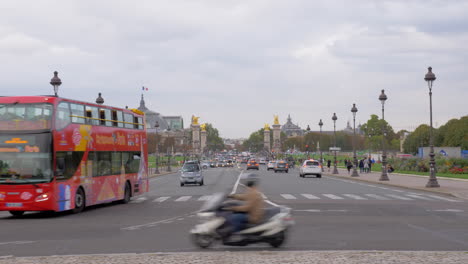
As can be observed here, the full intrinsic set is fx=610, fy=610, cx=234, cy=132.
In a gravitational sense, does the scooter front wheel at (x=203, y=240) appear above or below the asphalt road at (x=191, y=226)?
above

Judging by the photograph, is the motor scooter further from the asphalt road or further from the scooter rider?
the asphalt road

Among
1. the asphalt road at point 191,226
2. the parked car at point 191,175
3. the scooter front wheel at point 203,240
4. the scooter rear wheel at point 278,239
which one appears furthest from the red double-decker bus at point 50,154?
the parked car at point 191,175

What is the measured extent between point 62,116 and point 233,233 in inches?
381

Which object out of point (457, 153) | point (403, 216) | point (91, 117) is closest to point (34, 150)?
point (91, 117)

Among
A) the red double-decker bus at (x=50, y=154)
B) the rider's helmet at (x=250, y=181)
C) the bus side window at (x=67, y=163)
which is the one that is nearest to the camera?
the rider's helmet at (x=250, y=181)

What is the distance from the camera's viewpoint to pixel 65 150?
19047mm

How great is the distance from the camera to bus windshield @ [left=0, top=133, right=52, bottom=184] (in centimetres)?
1809

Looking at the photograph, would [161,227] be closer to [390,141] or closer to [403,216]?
[403,216]

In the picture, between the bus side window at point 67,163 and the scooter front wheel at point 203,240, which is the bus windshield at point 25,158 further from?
the scooter front wheel at point 203,240

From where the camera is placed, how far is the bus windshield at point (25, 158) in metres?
18.1

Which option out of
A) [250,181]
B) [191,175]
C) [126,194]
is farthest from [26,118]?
[191,175]

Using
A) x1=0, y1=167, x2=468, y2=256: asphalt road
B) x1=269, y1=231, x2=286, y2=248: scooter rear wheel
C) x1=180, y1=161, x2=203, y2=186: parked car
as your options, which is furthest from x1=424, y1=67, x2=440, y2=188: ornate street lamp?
x1=269, y1=231, x2=286, y2=248: scooter rear wheel

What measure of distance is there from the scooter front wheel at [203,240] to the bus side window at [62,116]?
8724 mm

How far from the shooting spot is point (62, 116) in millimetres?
18938
